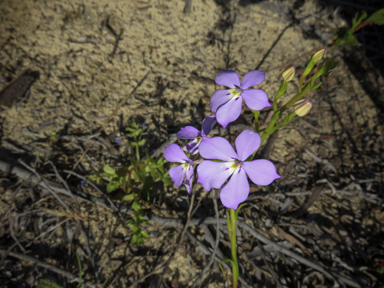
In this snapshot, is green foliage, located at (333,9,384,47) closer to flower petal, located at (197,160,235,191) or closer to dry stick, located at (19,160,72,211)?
flower petal, located at (197,160,235,191)

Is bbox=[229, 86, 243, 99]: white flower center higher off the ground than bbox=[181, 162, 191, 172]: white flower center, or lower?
higher

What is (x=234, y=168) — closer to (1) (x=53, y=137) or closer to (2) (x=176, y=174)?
(2) (x=176, y=174)

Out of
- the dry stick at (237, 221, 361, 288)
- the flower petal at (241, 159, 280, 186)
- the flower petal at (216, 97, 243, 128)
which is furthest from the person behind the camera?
the dry stick at (237, 221, 361, 288)

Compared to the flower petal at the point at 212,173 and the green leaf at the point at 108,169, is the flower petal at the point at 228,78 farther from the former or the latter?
the green leaf at the point at 108,169

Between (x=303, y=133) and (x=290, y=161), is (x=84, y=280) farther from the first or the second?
(x=303, y=133)

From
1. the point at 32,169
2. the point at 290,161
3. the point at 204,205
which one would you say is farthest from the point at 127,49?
the point at 290,161

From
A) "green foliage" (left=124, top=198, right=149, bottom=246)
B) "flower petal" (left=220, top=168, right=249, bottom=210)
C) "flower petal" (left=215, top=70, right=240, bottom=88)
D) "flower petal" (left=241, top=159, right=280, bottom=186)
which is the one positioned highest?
"flower petal" (left=215, top=70, right=240, bottom=88)

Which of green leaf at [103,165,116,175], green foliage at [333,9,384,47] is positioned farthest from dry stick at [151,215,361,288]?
green foliage at [333,9,384,47]
